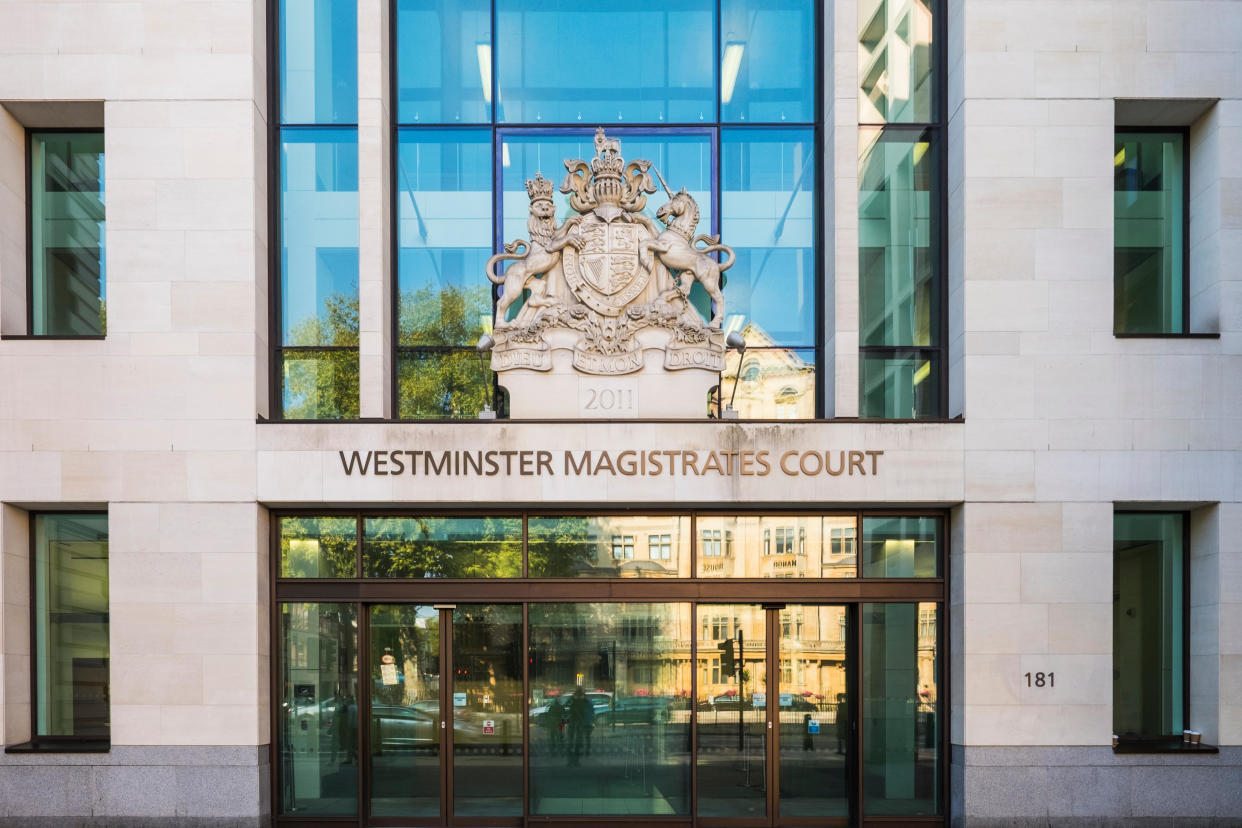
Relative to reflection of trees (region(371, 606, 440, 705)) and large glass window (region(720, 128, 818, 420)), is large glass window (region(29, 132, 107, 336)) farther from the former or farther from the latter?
large glass window (region(720, 128, 818, 420))

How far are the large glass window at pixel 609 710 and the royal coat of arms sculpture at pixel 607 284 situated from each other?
301cm

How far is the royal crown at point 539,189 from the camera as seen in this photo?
1323 centimetres

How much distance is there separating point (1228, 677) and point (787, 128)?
950cm

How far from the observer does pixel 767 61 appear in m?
14.0

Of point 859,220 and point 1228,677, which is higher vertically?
point 859,220

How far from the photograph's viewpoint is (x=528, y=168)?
13898 mm

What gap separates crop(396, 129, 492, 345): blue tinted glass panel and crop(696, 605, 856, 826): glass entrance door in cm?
545

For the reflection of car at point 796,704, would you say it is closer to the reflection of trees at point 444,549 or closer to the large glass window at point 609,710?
the large glass window at point 609,710

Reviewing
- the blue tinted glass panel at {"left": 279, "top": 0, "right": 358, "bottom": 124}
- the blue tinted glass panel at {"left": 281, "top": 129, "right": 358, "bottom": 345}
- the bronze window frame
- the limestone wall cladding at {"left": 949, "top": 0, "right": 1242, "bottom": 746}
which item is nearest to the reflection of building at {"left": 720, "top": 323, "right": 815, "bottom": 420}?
the bronze window frame

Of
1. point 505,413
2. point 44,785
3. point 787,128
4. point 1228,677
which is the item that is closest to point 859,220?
point 787,128

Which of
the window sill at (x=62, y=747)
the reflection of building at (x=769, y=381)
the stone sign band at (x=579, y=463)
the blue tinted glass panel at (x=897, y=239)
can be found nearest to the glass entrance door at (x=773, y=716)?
the stone sign band at (x=579, y=463)

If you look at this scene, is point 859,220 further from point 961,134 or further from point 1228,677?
point 1228,677

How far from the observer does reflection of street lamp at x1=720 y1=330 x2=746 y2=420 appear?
1305 cm

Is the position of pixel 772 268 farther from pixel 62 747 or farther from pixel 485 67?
pixel 62 747
